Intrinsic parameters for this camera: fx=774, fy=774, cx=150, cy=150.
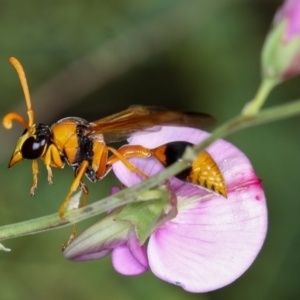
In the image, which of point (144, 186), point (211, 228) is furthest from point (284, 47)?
point (211, 228)

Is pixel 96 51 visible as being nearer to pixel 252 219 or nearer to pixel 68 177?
pixel 68 177

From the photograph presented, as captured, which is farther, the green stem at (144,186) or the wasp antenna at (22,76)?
the wasp antenna at (22,76)

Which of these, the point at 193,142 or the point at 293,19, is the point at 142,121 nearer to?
the point at 193,142

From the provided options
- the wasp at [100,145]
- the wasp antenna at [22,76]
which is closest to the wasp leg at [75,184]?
the wasp at [100,145]

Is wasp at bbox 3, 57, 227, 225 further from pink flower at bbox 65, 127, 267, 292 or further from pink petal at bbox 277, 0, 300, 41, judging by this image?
pink petal at bbox 277, 0, 300, 41

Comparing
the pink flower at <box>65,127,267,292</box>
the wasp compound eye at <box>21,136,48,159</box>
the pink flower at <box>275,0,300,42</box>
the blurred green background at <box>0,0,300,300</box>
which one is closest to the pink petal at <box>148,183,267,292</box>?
the pink flower at <box>65,127,267,292</box>

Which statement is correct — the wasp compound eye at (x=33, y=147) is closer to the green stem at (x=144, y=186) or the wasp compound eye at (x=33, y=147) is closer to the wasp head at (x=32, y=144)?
the wasp head at (x=32, y=144)
